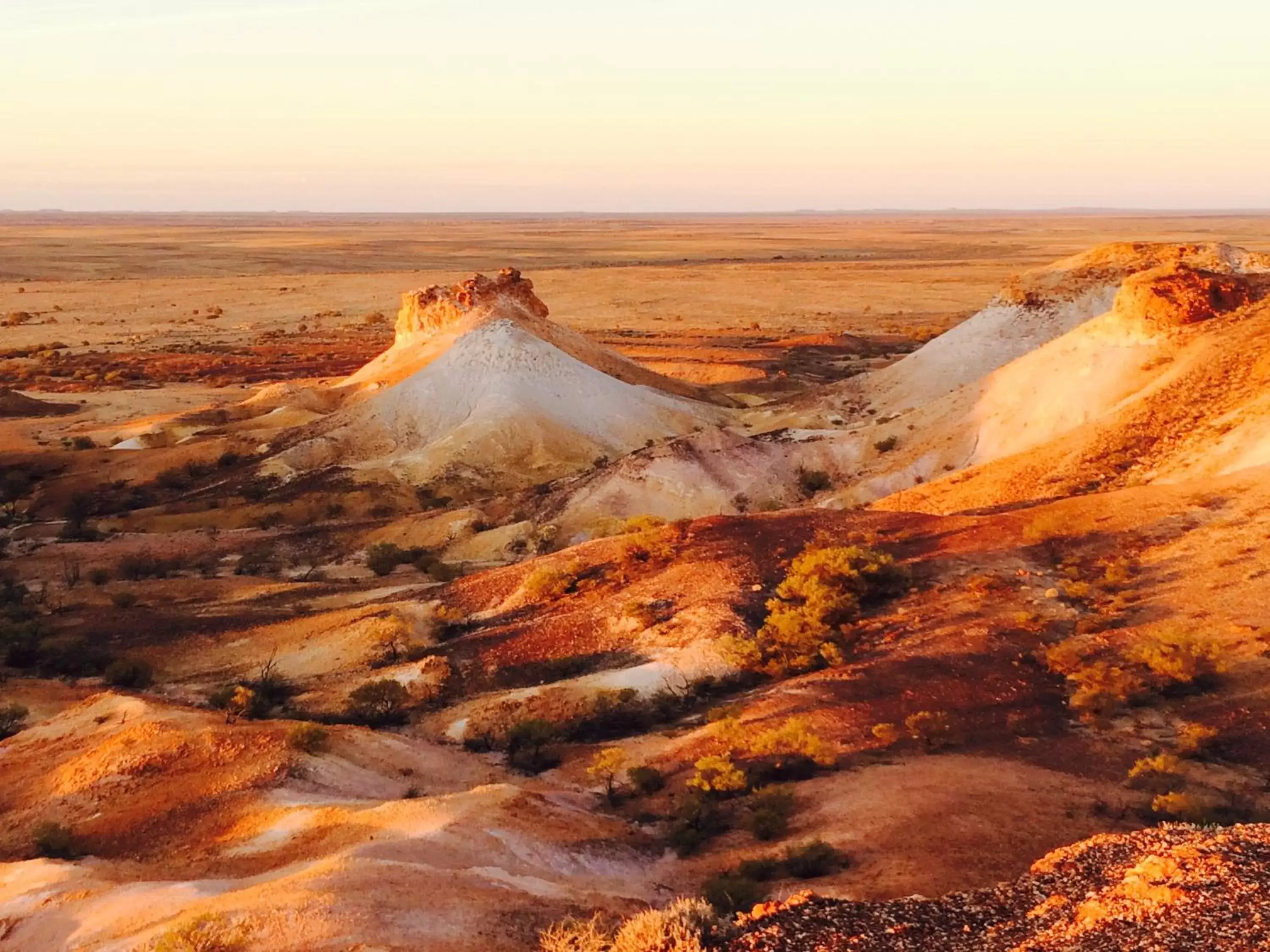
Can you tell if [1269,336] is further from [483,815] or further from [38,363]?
[38,363]

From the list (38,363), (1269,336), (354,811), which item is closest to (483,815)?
(354,811)

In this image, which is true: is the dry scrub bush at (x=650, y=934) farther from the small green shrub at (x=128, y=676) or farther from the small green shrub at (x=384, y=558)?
the small green shrub at (x=384, y=558)

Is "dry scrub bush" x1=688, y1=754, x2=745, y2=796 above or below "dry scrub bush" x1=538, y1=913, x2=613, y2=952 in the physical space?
below

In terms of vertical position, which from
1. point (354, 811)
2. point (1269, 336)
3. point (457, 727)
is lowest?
point (457, 727)

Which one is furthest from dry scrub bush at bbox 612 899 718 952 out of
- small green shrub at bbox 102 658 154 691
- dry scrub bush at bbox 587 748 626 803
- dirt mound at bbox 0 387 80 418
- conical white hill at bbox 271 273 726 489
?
dirt mound at bbox 0 387 80 418

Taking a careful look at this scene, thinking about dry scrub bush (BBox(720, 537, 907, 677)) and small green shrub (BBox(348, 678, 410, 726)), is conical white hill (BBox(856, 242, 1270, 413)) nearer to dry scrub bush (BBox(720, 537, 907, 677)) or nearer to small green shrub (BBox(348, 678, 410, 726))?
dry scrub bush (BBox(720, 537, 907, 677))

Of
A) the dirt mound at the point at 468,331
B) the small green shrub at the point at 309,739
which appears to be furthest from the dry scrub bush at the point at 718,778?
the dirt mound at the point at 468,331

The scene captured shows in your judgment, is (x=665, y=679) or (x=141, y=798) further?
(x=665, y=679)

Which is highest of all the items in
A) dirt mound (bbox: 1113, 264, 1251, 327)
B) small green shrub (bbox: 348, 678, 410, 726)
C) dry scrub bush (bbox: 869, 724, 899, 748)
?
dirt mound (bbox: 1113, 264, 1251, 327)
